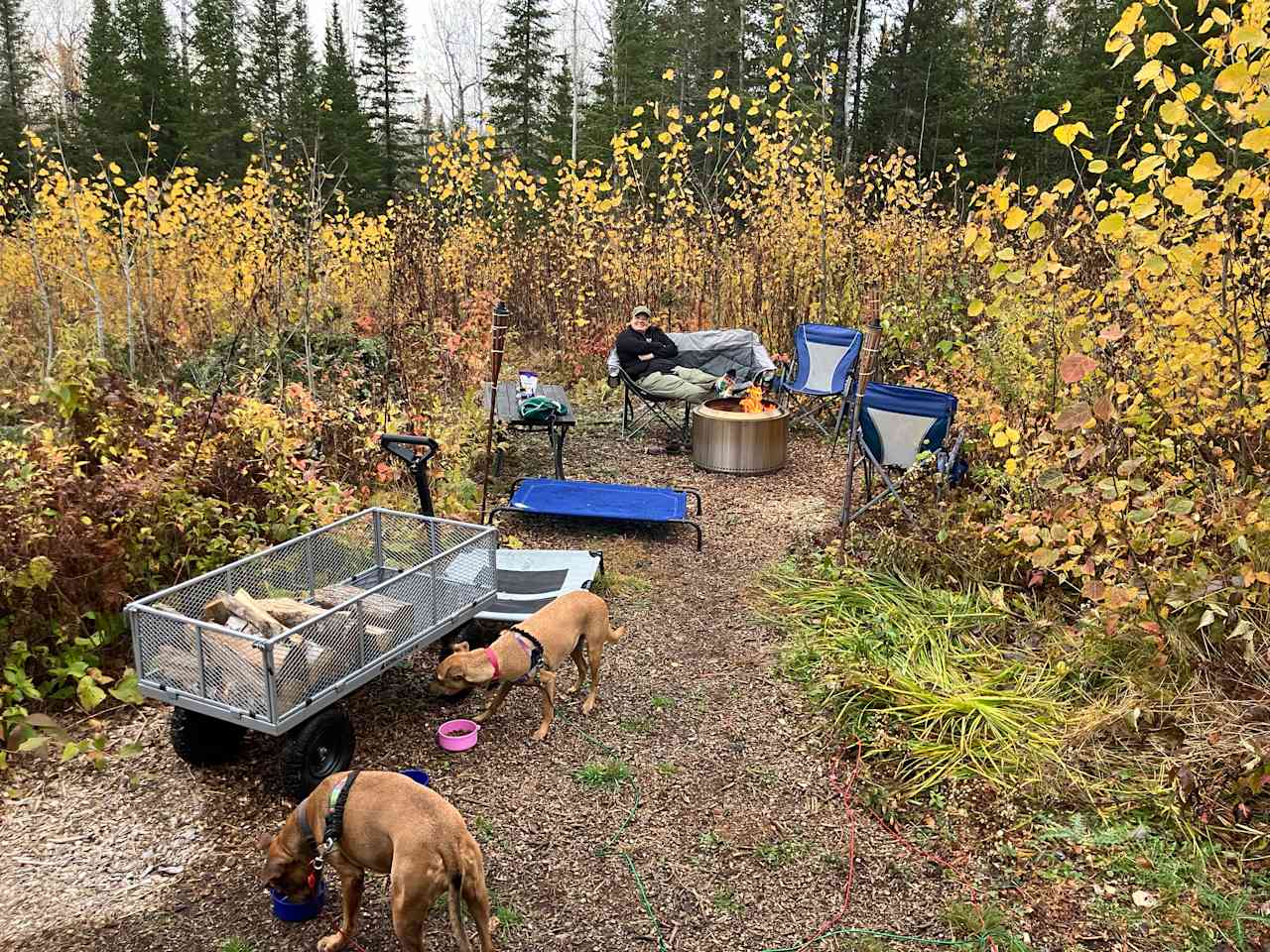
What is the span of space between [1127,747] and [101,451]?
4.09m

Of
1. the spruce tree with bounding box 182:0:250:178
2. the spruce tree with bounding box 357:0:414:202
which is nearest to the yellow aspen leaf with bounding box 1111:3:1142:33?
the spruce tree with bounding box 182:0:250:178

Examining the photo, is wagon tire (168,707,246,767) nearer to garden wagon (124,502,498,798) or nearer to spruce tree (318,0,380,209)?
garden wagon (124,502,498,798)

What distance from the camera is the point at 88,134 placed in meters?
A: 15.5

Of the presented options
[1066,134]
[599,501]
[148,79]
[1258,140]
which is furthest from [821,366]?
[148,79]

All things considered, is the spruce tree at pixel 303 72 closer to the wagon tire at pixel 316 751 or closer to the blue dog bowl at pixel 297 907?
the wagon tire at pixel 316 751

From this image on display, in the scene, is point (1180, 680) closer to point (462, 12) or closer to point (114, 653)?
point (114, 653)

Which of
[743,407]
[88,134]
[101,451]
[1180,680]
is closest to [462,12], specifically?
[88,134]

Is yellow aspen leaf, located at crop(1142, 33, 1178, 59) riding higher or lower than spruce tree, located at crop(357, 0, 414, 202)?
lower

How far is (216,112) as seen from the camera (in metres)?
17.5

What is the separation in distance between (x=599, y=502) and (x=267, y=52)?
18.5 m

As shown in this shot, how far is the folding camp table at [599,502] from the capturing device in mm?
5074

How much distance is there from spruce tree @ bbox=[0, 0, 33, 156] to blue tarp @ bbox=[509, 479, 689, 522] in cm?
1624

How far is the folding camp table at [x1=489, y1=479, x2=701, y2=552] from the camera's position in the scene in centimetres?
507

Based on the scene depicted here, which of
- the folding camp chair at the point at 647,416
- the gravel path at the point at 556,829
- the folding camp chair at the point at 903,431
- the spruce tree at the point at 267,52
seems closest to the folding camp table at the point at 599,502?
the folding camp chair at the point at 903,431
